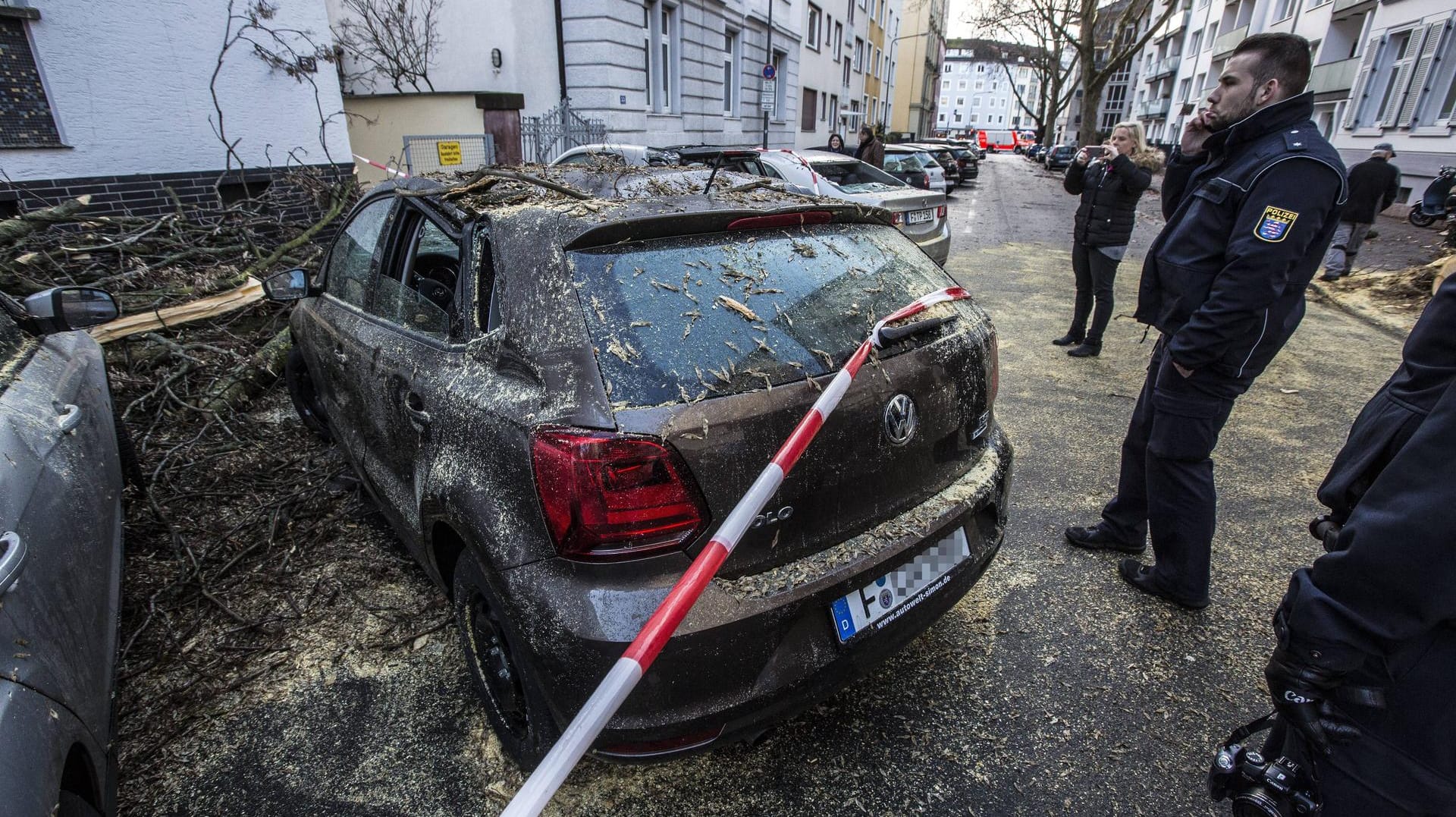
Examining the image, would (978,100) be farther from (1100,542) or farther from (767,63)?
(1100,542)

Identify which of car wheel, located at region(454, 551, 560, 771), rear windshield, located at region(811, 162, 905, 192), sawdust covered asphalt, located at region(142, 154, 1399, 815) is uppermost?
rear windshield, located at region(811, 162, 905, 192)

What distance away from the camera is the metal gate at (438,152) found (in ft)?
37.9

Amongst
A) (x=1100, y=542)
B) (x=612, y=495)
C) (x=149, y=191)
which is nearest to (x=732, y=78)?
(x=149, y=191)

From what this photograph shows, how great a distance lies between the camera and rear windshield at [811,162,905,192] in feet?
28.6

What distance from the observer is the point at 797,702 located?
173 centimetres

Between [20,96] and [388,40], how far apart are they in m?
7.30

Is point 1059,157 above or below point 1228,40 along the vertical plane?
below

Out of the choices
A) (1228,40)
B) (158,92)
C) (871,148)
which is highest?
(1228,40)

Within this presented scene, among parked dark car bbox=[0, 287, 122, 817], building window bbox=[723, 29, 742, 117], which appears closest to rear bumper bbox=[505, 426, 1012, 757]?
parked dark car bbox=[0, 287, 122, 817]

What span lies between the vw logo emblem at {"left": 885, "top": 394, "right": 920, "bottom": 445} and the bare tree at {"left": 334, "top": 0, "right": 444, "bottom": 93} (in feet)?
44.6

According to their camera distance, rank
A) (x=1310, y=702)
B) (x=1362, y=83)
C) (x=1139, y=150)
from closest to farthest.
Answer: (x=1310, y=702)
(x=1139, y=150)
(x=1362, y=83)

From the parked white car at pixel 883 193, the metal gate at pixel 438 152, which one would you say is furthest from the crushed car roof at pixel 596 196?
the metal gate at pixel 438 152

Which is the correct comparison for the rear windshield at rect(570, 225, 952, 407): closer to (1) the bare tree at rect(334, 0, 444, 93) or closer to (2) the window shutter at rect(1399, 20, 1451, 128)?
(1) the bare tree at rect(334, 0, 444, 93)

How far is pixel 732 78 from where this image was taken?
20.8m
